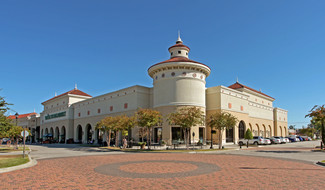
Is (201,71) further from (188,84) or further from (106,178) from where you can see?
(106,178)

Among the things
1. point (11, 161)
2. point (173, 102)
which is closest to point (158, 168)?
point (11, 161)

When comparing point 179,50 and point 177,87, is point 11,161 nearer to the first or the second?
point 177,87

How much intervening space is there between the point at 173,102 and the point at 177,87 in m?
2.47

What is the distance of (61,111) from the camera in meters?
67.2

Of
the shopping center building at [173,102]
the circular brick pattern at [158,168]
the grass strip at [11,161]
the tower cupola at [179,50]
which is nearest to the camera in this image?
the circular brick pattern at [158,168]

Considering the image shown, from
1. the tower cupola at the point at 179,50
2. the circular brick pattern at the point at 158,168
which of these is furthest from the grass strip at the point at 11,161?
the tower cupola at the point at 179,50

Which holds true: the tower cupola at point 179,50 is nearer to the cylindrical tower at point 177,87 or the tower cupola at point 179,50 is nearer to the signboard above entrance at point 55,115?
the cylindrical tower at point 177,87

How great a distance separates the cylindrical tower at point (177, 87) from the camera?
127ft

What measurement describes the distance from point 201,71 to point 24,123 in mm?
79400

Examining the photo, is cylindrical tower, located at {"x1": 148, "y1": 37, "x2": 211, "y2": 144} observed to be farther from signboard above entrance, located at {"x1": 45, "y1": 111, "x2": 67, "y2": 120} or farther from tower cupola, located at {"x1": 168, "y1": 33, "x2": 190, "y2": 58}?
signboard above entrance, located at {"x1": 45, "y1": 111, "x2": 67, "y2": 120}

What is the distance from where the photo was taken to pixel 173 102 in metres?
38.8

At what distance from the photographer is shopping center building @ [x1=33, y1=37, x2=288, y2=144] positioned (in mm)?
39000

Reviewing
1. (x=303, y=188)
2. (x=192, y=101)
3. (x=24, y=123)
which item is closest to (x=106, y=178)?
(x=303, y=188)

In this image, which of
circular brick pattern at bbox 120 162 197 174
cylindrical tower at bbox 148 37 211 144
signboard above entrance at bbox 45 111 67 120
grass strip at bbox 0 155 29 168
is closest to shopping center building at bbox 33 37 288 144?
cylindrical tower at bbox 148 37 211 144
